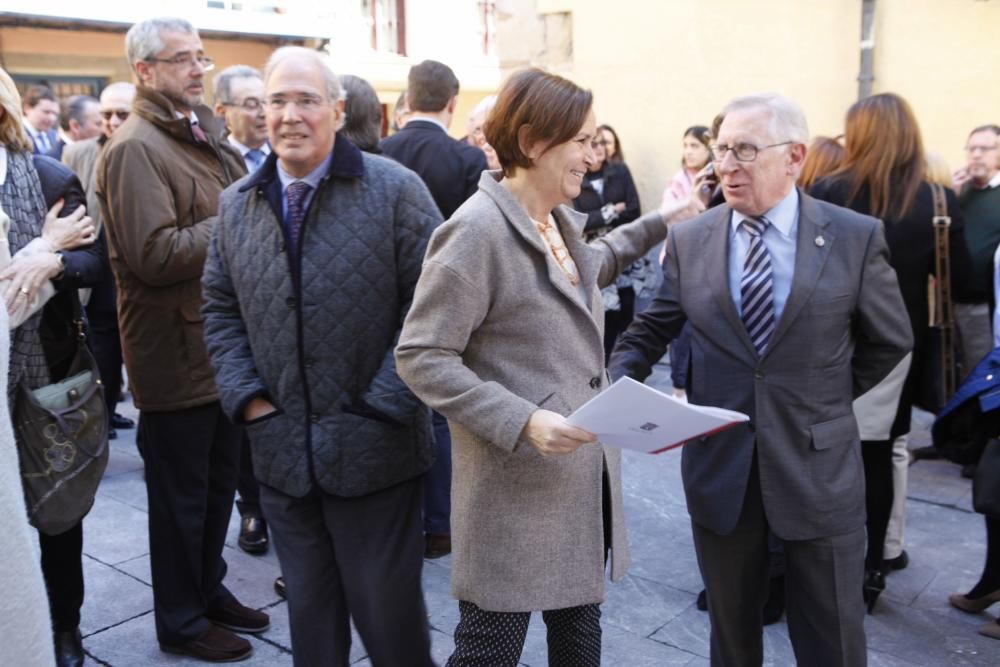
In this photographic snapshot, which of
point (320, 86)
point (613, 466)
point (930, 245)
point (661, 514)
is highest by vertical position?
point (320, 86)

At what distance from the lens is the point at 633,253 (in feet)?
9.75

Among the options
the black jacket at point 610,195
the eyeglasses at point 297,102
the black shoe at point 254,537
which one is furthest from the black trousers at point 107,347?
the eyeglasses at point 297,102

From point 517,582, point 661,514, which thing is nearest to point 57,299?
point 517,582

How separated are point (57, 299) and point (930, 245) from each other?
126 inches

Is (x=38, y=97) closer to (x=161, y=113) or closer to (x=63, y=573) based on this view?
(x=161, y=113)

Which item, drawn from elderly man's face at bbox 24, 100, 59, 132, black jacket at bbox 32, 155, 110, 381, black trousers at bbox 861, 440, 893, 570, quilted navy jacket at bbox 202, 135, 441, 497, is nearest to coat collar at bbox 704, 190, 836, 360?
quilted navy jacket at bbox 202, 135, 441, 497

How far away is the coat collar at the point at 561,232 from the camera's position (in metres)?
2.40

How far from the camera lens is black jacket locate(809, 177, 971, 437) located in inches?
154

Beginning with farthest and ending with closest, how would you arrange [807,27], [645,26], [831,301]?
1. [645,26]
2. [807,27]
3. [831,301]

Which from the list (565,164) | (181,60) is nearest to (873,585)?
(565,164)

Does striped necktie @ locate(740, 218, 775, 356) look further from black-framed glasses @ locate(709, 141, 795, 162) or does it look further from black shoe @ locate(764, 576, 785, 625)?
black shoe @ locate(764, 576, 785, 625)

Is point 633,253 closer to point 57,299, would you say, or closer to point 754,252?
point 754,252

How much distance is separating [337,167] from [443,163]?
6.73 ft

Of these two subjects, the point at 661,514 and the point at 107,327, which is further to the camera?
the point at 107,327
